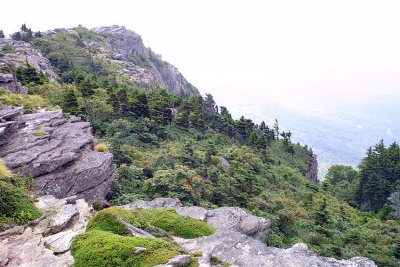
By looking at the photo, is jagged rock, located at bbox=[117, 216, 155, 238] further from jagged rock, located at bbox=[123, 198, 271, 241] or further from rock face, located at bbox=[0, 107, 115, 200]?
rock face, located at bbox=[0, 107, 115, 200]

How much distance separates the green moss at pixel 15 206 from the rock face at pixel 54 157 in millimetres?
2272

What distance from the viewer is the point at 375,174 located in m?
44.9

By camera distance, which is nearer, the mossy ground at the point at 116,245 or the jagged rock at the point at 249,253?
the mossy ground at the point at 116,245

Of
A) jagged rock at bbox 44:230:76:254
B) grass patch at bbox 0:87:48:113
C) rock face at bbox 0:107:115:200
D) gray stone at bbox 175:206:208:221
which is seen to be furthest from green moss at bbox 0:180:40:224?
grass patch at bbox 0:87:48:113

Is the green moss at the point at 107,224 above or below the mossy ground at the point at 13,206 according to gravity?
above

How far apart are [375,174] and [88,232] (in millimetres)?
45441

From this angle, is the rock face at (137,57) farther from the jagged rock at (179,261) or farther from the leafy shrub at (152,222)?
the jagged rock at (179,261)

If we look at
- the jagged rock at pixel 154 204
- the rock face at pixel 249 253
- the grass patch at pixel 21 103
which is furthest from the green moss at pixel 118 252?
the grass patch at pixel 21 103

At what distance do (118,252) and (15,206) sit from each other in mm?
5143

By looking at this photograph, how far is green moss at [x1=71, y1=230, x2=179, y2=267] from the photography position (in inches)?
295

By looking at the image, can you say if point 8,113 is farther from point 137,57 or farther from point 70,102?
point 137,57

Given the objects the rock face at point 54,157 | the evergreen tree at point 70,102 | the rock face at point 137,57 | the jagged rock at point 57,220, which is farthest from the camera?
the rock face at point 137,57

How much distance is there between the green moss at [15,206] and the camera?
1031 centimetres

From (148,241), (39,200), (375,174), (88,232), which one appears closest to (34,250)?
(88,232)
